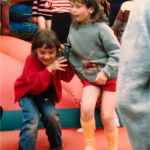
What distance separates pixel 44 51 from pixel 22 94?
A: 286 mm

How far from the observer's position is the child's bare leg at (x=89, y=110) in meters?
1.18

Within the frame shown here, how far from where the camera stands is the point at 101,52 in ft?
4.04

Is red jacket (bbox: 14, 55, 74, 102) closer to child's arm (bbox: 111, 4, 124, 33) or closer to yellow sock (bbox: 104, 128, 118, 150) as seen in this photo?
yellow sock (bbox: 104, 128, 118, 150)

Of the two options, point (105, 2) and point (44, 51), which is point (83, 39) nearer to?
point (44, 51)

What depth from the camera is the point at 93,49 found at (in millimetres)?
1224

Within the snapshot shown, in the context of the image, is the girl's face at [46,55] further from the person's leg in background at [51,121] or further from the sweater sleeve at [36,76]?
the person's leg in background at [51,121]

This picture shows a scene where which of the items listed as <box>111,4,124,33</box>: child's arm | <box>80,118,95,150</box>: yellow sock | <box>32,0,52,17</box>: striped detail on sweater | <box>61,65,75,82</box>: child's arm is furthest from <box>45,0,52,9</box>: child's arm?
<box>80,118,95,150</box>: yellow sock

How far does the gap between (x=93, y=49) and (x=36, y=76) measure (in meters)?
0.35

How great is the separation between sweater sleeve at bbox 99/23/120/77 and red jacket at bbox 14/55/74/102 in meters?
0.27

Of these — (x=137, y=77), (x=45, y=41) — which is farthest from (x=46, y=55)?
(x=137, y=77)

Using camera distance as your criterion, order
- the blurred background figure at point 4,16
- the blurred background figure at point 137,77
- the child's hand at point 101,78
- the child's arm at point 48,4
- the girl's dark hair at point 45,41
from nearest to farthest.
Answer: the blurred background figure at point 137,77 → the child's hand at point 101,78 → the girl's dark hair at point 45,41 → the child's arm at point 48,4 → the blurred background figure at point 4,16

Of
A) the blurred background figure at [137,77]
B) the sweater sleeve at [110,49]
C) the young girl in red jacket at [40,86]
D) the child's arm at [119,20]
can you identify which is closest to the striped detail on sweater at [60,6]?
the child's arm at [119,20]

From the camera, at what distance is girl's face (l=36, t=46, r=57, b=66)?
48.8 inches

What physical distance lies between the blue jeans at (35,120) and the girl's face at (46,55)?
23cm
